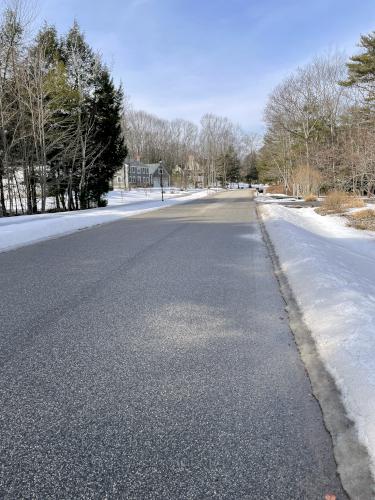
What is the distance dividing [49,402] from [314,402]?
6.13ft

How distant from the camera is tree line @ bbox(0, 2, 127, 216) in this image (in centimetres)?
1956

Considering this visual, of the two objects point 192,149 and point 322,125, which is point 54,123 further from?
point 192,149

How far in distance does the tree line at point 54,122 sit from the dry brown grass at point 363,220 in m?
16.5

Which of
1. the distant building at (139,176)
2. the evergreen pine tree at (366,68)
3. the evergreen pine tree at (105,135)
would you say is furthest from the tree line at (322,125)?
the distant building at (139,176)

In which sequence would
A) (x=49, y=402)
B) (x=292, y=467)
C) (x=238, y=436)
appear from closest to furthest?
1. (x=292, y=467)
2. (x=238, y=436)
3. (x=49, y=402)

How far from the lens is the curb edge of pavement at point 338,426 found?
1810 millimetres

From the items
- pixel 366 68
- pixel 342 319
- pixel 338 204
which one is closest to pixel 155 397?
pixel 342 319

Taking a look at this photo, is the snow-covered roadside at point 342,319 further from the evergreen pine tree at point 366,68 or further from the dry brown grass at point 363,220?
the evergreen pine tree at point 366,68

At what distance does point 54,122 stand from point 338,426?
77.2ft

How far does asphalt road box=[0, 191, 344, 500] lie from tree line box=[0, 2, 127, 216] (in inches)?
683

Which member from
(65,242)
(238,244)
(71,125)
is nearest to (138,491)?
(238,244)

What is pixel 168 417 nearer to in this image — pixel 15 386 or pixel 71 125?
pixel 15 386

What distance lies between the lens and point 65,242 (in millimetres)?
10094

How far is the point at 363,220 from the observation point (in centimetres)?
1551
